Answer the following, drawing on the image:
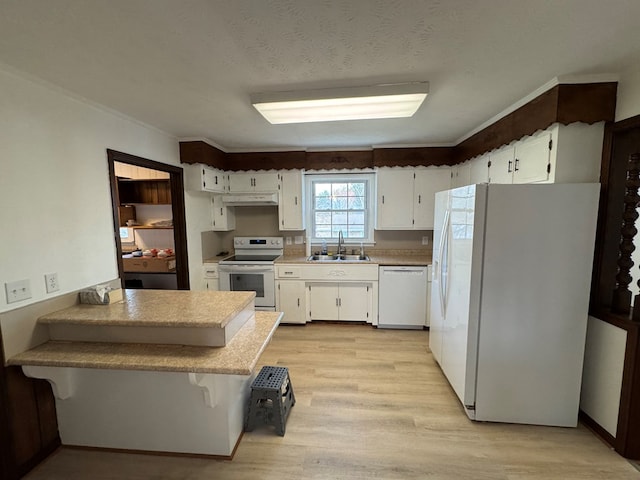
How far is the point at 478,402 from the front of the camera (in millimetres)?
1969

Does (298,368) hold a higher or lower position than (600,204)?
lower

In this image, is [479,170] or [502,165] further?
[479,170]

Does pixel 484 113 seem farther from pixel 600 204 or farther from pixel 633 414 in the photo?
pixel 633 414

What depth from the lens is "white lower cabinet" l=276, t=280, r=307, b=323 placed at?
357cm

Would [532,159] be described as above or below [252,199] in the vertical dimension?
above

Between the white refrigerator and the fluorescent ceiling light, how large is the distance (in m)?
0.78

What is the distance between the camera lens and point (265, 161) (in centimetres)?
376

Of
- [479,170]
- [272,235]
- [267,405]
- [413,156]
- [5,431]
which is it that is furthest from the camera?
[272,235]

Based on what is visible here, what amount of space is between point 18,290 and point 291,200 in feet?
8.91

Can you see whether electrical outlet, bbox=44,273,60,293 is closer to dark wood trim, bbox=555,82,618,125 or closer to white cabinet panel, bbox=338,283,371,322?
white cabinet panel, bbox=338,283,371,322

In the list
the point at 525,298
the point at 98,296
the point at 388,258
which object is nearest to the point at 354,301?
the point at 388,258

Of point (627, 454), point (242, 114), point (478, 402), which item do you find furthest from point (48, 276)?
point (627, 454)

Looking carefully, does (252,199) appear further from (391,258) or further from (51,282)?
(51,282)

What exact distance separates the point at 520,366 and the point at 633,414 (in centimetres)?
57
